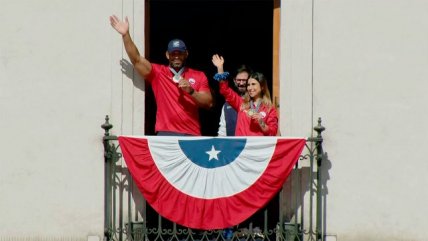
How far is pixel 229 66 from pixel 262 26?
72 centimetres

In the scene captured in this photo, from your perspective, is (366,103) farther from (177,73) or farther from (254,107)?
(177,73)

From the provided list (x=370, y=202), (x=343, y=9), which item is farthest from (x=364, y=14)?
(x=370, y=202)

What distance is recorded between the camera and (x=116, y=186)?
1052 centimetres

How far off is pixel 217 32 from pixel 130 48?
4533 mm

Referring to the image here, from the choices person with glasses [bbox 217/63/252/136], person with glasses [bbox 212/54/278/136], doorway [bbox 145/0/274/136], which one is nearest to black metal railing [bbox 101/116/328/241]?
person with glasses [bbox 212/54/278/136]

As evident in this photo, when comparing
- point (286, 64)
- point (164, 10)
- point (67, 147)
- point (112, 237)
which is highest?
point (164, 10)

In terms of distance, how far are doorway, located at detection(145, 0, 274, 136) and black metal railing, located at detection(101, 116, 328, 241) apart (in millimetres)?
3466

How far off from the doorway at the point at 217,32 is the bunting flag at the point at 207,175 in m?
3.63

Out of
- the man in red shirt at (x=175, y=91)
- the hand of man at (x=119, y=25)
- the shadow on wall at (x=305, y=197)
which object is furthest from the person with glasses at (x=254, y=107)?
the hand of man at (x=119, y=25)

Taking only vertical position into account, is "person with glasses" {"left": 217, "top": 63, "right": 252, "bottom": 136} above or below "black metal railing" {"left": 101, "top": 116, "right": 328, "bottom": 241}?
above

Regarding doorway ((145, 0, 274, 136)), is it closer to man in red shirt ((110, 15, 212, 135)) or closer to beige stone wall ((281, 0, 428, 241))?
man in red shirt ((110, 15, 212, 135))

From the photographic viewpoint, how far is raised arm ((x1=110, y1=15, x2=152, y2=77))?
10.3 m

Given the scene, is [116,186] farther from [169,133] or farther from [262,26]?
[262,26]

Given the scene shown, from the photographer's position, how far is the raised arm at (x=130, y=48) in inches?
405
